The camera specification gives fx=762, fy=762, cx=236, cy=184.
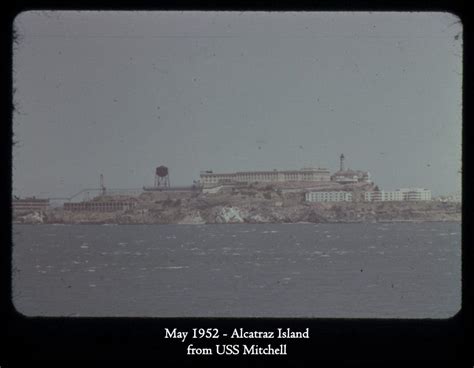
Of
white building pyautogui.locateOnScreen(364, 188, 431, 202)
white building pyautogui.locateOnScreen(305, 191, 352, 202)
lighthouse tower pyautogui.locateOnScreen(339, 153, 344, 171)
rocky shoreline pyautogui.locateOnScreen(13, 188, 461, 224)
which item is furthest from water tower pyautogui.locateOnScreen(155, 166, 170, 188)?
white building pyautogui.locateOnScreen(364, 188, 431, 202)

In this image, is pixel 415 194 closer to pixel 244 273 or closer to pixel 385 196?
pixel 385 196

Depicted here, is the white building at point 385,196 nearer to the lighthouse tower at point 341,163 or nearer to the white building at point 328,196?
the lighthouse tower at point 341,163
